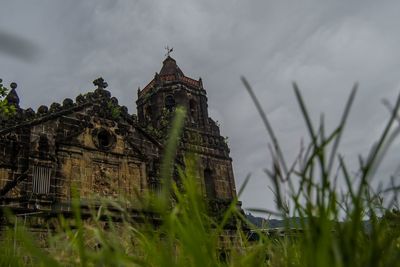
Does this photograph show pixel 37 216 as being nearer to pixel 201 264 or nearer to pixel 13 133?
pixel 13 133

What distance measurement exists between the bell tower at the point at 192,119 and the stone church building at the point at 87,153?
0.18ft

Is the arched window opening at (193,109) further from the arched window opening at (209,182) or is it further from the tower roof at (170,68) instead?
the arched window opening at (209,182)

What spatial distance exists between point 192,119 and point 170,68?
4228 mm

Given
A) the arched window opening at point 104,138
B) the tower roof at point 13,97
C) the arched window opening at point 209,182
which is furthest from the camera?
the arched window opening at point 209,182

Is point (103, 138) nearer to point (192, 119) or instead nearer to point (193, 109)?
point (192, 119)

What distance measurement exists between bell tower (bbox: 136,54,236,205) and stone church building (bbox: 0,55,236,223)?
0.06 meters

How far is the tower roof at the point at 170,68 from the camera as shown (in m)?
22.4

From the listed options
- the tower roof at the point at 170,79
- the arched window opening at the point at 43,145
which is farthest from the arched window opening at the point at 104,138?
the tower roof at the point at 170,79

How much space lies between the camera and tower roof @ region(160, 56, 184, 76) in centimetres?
2238

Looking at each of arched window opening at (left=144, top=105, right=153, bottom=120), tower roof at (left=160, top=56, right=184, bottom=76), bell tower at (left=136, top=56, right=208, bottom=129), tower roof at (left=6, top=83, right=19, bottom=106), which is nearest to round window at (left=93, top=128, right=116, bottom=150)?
tower roof at (left=6, top=83, right=19, bottom=106)

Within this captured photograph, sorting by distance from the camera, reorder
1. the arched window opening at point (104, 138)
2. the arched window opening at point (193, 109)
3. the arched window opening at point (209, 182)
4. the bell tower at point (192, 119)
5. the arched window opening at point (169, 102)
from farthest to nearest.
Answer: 1. the arched window opening at point (169, 102)
2. the arched window opening at point (193, 109)
3. the bell tower at point (192, 119)
4. the arched window opening at point (209, 182)
5. the arched window opening at point (104, 138)

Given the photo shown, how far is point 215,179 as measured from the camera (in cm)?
1864

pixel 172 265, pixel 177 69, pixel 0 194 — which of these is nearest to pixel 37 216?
pixel 0 194

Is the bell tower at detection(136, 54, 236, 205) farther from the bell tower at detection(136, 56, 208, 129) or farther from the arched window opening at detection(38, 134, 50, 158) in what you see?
the arched window opening at detection(38, 134, 50, 158)
